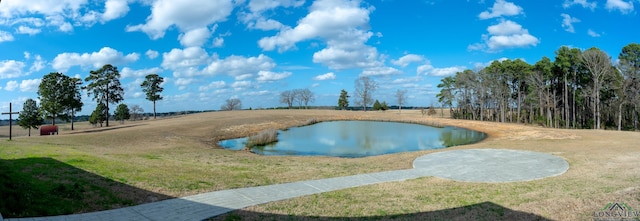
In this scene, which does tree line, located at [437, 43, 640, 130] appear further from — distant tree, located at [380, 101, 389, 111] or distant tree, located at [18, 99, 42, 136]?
distant tree, located at [18, 99, 42, 136]

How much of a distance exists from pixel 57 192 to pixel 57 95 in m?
33.6

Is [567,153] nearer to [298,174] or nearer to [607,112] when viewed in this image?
[298,174]

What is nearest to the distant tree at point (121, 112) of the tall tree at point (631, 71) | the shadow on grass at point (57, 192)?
the shadow on grass at point (57, 192)

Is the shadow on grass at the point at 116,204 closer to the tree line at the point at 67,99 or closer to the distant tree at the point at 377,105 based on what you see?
the tree line at the point at 67,99

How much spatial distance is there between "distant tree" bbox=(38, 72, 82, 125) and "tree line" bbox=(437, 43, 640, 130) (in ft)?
182

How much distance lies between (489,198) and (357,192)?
3.43 metres

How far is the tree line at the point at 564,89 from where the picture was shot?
3631 centimetres

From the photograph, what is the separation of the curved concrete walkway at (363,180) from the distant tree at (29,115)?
99.4ft

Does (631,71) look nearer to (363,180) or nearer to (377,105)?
(363,180)

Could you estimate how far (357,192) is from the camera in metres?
9.62

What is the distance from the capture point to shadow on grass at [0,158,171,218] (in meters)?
6.73

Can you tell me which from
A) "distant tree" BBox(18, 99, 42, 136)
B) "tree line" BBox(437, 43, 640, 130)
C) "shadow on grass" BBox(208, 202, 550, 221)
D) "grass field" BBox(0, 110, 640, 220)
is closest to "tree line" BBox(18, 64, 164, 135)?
"distant tree" BBox(18, 99, 42, 136)

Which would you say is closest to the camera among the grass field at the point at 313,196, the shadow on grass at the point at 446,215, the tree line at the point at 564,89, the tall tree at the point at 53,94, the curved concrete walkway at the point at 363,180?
the shadow on grass at the point at 446,215

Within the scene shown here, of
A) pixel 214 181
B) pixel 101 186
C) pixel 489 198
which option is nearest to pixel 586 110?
pixel 489 198
